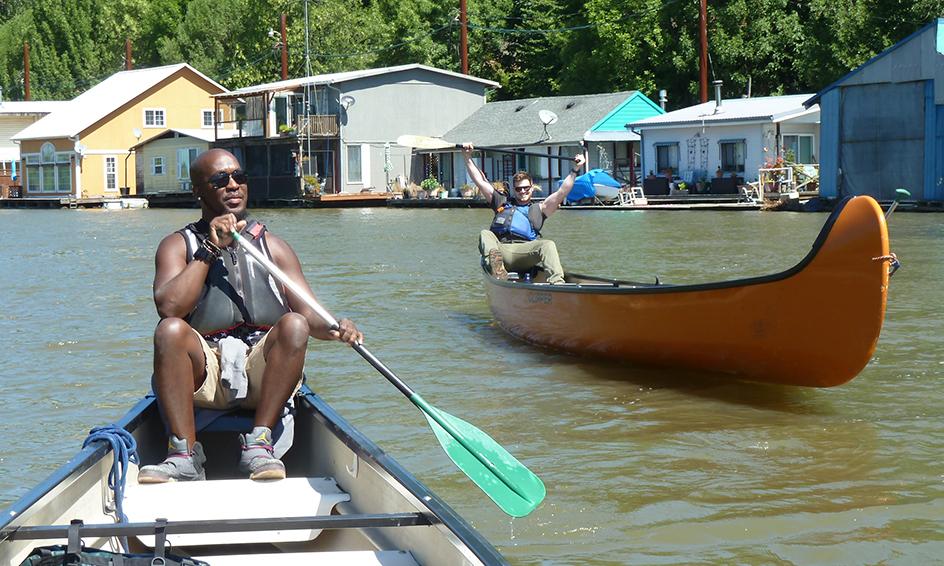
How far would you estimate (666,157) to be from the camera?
3750 centimetres

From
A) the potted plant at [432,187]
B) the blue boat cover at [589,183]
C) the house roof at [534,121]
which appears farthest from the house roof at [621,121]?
the potted plant at [432,187]

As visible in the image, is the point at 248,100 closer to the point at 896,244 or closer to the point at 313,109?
the point at 313,109

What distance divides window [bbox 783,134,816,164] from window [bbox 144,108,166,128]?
30.1 m

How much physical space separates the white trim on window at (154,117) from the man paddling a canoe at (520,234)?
149 feet

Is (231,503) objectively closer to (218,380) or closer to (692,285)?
(218,380)

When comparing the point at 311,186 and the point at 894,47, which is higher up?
the point at 894,47

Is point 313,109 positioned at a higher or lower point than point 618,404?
higher

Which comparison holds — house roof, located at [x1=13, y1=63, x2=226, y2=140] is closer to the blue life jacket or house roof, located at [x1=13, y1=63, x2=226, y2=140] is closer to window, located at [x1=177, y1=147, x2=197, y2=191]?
window, located at [x1=177, y1=147, x2=197, y2=191]

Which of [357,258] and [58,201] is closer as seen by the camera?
[357,258]

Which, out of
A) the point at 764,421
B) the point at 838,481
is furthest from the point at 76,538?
the point at 764,421

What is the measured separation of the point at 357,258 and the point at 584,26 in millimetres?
29478

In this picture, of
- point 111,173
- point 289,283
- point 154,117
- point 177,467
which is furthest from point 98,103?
point 177,467

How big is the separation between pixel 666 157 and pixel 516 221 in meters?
26.9

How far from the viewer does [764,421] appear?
8.02 metres
